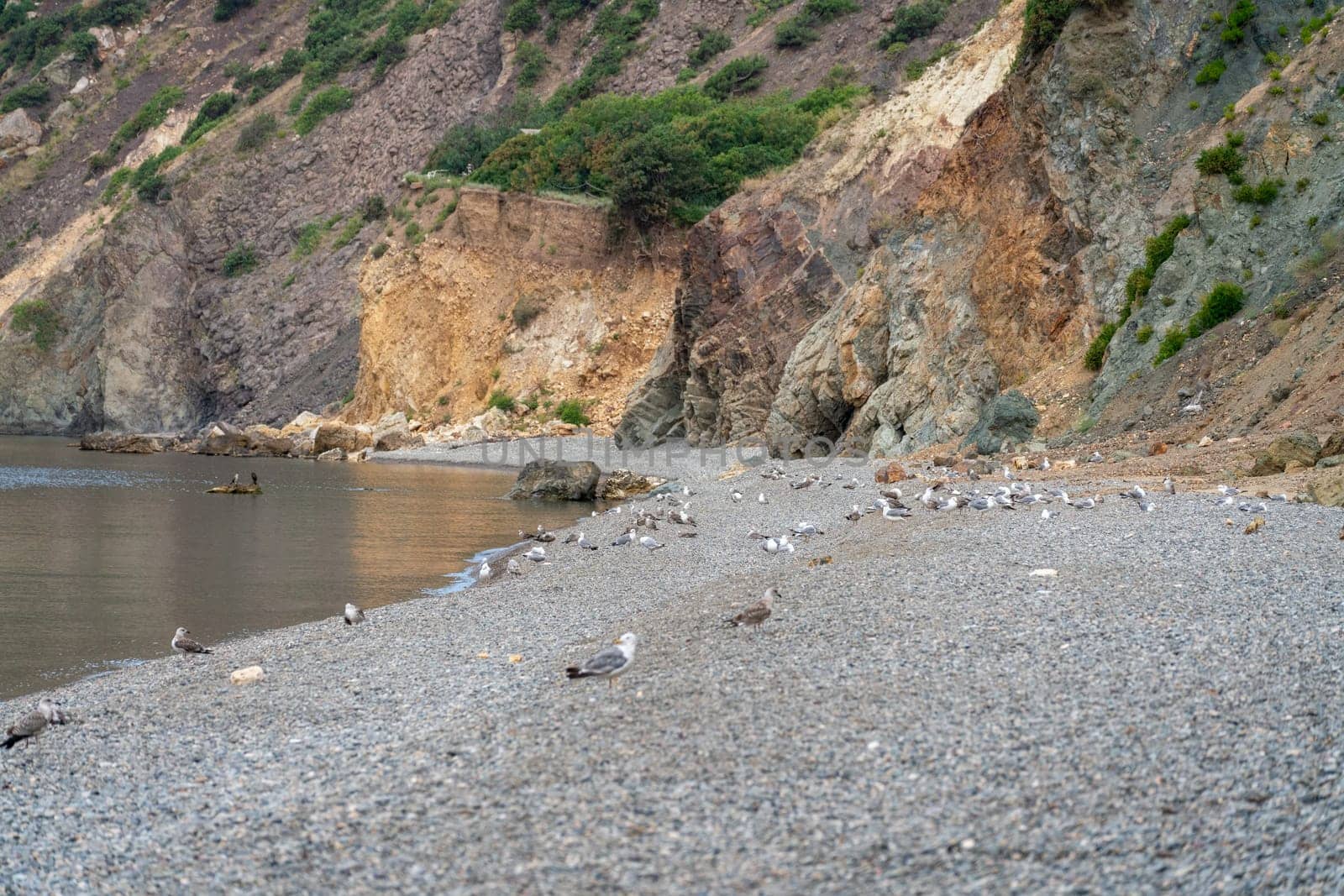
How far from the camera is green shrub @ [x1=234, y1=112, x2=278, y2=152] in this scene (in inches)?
3280

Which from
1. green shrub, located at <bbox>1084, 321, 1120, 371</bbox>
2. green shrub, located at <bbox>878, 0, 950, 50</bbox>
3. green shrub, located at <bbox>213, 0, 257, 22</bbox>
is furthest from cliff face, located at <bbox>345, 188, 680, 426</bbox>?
green shrub, located at <bbox>213, 0, 257, 22</bbox>

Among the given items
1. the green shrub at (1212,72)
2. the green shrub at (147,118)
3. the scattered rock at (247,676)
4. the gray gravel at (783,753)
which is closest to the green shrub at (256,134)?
the green shrub at (147,118)

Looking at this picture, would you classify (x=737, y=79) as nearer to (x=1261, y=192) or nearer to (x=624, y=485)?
(x=624, y=485)

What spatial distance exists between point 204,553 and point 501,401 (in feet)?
117

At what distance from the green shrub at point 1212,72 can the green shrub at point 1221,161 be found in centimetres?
366

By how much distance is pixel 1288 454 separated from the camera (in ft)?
49.5

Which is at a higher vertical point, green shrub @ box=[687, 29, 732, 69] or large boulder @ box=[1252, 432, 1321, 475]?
green shrub @ box=[687, 29, 732, 69]

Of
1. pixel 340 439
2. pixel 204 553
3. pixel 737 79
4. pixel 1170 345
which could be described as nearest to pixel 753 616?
pixel 204 553

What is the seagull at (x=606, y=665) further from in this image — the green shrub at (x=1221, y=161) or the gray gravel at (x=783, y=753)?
the green shrub at (x=1221, y=161)

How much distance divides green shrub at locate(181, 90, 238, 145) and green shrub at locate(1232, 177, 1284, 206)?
82450mm

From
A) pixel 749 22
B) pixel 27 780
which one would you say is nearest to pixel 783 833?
pixel 27 780

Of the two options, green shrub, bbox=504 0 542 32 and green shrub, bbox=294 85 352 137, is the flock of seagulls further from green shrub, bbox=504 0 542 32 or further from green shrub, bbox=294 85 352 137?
green shrub, bbox=294 85 352 137

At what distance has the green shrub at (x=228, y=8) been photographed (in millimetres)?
101938

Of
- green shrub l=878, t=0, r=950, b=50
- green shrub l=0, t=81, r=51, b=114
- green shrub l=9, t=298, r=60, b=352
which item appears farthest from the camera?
green shrub l=0, t=81, r=51, b=114
